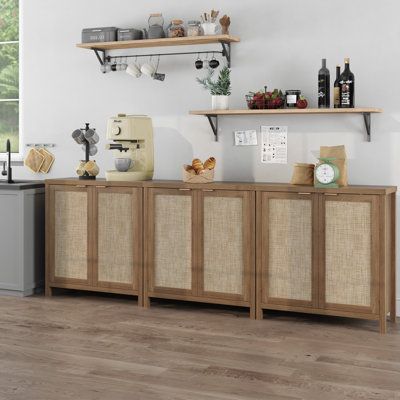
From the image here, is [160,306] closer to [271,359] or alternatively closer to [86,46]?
[271,359]

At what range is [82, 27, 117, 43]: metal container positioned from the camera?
5.02 m

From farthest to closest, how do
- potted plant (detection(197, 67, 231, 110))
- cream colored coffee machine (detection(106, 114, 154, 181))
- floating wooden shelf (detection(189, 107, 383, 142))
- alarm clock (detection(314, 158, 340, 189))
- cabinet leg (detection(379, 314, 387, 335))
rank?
cream colored coffee machine (detection(106, 114, 154, 181)) < potted plant (detection(197, 67, 231, 110)) < floating wooden shelf (detection(189, 107, 383, 142)) < alarm clock (detection(314, 158, 340, 189)) < cabinet leg (detection(379, 314, 387, 335))

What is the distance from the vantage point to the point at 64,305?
15.5 feet

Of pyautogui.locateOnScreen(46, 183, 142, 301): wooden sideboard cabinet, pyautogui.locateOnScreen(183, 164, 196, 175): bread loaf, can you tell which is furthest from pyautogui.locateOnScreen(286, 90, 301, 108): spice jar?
pyautogui.locateOnScreen(46, 183, 142, 301): wooden sideboard cabinet

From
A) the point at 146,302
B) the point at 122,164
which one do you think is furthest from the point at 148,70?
the point at 146,302

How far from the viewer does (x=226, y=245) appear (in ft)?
14.6

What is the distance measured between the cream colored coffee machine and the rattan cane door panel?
286 millimetres

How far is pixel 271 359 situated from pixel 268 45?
2159 millimetres

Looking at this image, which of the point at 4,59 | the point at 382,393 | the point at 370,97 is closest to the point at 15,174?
the point at 4,59

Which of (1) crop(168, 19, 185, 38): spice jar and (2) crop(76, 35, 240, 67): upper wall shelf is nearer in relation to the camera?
(2) crop(76, 35, 240, 67): upper wall shelf

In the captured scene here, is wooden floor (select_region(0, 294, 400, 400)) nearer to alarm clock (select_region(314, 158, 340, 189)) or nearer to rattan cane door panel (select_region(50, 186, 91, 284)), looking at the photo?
rattan cane door panel (select_region(50, 186, 91, 284))

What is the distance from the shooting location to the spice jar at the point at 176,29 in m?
4.83

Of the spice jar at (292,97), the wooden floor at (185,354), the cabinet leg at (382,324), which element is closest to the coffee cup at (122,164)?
the wooden floor at (185,354)

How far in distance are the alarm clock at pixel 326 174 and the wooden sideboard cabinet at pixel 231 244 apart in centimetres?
5
